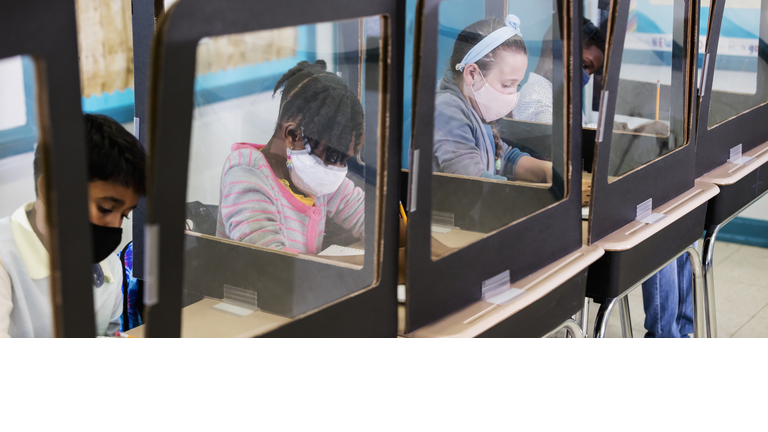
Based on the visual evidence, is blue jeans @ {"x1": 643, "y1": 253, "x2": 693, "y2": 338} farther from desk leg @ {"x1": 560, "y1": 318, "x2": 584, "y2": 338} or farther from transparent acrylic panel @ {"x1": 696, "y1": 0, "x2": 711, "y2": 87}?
desk leg @ {"x1": 560, "y1": 318, "x2": 584, "y2": 338}

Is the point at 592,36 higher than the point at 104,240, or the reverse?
the point at 592,36

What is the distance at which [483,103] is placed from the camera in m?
1.09

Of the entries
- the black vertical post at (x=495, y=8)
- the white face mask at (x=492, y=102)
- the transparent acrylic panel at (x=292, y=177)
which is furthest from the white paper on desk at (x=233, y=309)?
the black vertical post at (x=495, y=8)

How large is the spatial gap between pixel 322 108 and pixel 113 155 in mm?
253

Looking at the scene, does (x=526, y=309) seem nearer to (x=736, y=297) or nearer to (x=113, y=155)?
(x=113, y=155)

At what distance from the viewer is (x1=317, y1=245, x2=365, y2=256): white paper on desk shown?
0.90m

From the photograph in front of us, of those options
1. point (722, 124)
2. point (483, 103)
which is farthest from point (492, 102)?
point (722, 124)

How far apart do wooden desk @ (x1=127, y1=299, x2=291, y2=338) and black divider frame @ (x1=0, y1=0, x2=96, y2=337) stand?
0.18 meters

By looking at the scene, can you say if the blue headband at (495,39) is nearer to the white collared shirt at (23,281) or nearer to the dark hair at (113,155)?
the dark hair at (113,155)

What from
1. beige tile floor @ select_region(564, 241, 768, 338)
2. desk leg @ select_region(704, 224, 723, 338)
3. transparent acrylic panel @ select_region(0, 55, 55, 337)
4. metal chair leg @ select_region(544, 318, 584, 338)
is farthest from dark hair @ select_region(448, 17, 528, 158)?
beige tile floor @ select_region(564, 241, 768, 338)

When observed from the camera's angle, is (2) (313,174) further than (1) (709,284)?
No

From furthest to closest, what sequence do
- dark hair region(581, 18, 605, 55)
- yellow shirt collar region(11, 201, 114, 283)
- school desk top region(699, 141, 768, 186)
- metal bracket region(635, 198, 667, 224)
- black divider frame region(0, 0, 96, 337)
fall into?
school desk top region(699, 141, 768, 186) → metal bracket region(635, 198, 667, 224) → dark hair region(581, 18, 605, 55) → yellow shirt collar region(11, 201, 114, 283) → black divider frame region(0, 0, 96, 337)

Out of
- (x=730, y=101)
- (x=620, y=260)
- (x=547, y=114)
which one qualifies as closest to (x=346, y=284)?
(x=547, y=114)

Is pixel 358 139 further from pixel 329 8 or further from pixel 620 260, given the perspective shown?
pixel 620 260
